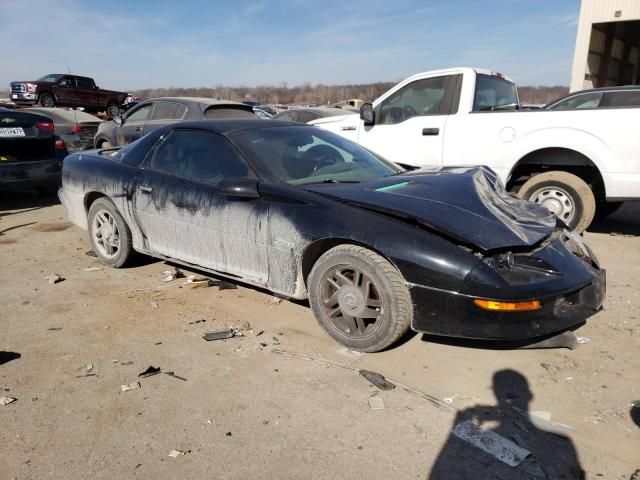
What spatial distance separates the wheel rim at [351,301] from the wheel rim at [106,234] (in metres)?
2.54

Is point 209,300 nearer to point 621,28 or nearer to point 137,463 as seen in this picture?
point 137,463

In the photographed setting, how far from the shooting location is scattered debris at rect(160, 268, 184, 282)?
15.7 feet

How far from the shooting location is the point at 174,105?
30.2ft

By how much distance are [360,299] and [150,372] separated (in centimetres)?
138

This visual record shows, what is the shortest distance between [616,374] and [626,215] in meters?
5.41

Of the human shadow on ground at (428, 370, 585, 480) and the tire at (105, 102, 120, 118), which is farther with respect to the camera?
the tire at (105, 102, 120, 118)

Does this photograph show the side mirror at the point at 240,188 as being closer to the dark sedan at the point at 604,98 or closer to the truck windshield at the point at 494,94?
the truck windshield at the point at 494,94

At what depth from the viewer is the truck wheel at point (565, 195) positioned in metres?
5.91

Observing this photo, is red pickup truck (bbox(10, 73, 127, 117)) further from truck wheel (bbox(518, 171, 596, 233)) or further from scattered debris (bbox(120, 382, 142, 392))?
scattered debris (bbox(120, 382, 142, 392))

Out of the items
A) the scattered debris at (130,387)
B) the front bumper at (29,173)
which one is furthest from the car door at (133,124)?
the scattered debris at (130,387)

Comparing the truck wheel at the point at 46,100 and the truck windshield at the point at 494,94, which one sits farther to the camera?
the truck wheel at the point at 46,100

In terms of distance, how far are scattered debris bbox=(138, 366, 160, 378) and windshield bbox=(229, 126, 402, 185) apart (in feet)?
5.04

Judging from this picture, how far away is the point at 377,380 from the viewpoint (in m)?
3.03

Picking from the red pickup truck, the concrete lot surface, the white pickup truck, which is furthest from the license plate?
the red pickup truck
